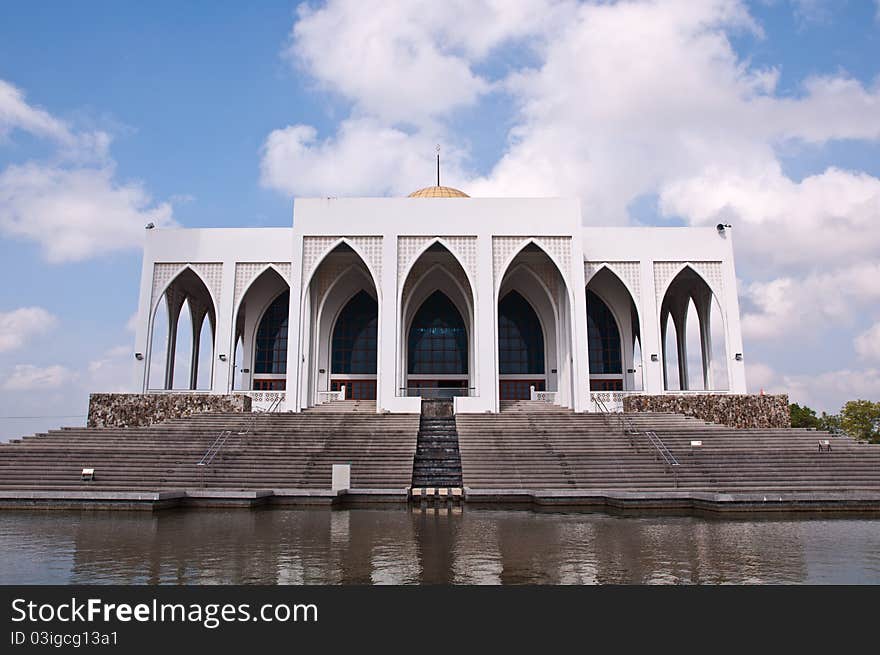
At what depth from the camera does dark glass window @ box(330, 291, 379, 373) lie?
89.6ft

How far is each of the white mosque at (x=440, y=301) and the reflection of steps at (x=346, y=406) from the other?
0.54 meters

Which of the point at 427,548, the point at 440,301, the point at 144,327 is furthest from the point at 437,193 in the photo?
the point at 427,548

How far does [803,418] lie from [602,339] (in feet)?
59.2

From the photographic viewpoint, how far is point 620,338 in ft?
89.3

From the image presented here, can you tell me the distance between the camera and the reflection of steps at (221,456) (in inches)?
540

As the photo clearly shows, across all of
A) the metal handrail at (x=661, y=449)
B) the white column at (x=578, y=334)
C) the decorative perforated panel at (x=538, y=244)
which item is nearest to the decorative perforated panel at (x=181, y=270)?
the decorative perforated panel at (x=538, y=244)

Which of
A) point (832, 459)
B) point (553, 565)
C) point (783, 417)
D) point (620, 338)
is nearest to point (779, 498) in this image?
point (832, 459)

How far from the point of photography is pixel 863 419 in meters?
34.3

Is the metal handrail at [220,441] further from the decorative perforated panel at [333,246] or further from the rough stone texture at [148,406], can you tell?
the decorative perforated panel at [333,246]

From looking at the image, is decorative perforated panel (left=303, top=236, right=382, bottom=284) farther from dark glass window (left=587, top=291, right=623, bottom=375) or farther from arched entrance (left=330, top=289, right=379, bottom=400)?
dark glass window (left=587, top=291, right=623, bottom=375)
